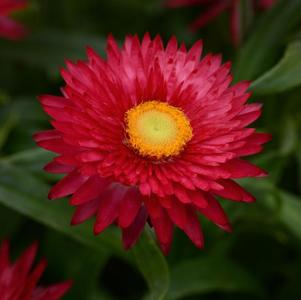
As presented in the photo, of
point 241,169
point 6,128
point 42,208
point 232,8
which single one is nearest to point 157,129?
point 241,169

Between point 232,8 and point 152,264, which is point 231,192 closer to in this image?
point 152,264

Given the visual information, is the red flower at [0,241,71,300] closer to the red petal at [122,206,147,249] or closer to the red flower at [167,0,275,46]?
the red petal at [122,206,147,249]

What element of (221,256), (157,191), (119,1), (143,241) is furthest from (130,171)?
(119,1)

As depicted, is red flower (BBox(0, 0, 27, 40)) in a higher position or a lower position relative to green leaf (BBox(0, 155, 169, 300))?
higher

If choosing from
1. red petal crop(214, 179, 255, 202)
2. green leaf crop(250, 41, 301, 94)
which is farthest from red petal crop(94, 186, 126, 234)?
green leaf crop(250, 41, 301, 94)

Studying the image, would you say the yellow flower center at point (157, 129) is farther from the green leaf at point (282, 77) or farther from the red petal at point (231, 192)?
the green leaf at point (282, 77)

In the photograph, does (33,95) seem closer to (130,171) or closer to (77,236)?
(77,236)
